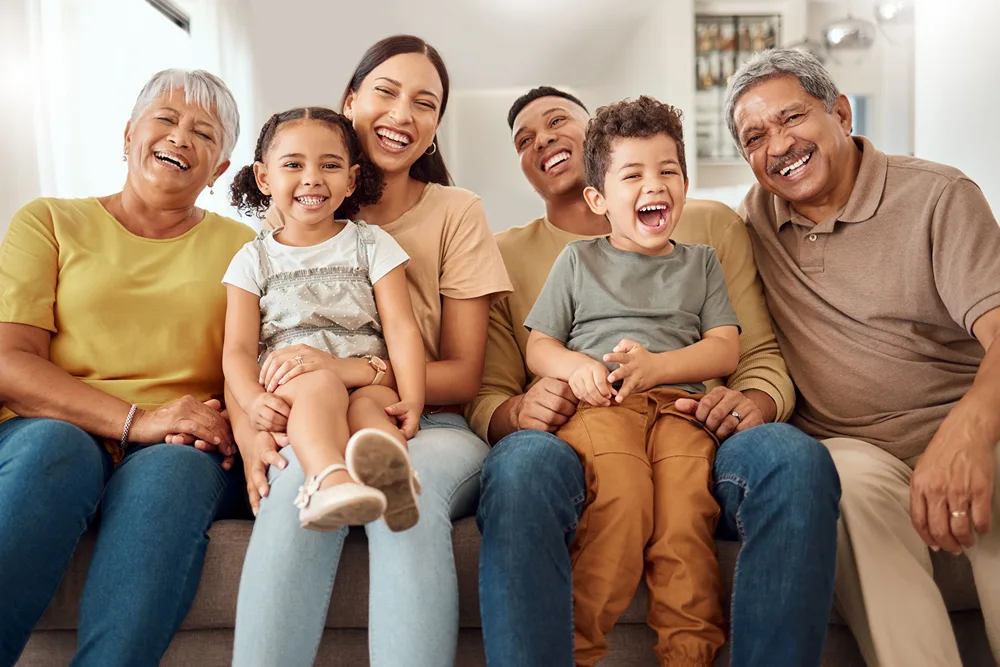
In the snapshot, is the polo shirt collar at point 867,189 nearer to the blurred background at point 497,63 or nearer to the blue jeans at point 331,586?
the blue jeans at point 331,586

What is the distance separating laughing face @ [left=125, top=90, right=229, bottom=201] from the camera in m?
1.75

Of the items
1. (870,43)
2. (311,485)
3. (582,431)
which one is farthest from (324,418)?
(870,43)

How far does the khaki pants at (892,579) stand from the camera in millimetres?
1318

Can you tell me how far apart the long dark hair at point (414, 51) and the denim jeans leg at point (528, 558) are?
32.7 inches

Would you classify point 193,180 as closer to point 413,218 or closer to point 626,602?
point 413,218

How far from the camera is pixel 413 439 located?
1479 mm

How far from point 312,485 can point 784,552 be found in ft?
2.19

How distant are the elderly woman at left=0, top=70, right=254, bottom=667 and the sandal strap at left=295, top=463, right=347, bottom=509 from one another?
0.28 meters

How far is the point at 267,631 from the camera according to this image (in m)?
1.22

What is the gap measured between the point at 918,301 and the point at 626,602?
813 mm

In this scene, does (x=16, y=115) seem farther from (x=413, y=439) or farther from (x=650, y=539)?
(x=650, y=539)

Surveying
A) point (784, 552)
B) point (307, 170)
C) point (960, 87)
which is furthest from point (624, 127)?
point (960, 87)

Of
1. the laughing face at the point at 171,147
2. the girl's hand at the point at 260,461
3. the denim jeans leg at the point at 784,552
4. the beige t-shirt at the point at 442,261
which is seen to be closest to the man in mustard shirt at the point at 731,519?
the denim jeans leg at the point at 784,552

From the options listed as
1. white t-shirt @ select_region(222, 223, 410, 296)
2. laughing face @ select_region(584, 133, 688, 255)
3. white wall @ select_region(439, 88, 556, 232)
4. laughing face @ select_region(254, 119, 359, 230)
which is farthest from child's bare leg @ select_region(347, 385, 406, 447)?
white wall @ select_region(439, 88, 556, 232)
